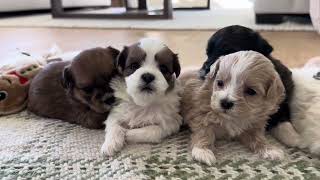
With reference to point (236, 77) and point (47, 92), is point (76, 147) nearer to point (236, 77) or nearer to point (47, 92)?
point (47, 92)

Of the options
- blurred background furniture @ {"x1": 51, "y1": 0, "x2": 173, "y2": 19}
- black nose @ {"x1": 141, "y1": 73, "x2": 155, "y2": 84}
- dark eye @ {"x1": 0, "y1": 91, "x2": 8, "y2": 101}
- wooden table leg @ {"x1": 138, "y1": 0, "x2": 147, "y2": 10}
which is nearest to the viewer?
black nose @ {"x1": 141, "y1": 73, "x2": 155, "y2": 84}

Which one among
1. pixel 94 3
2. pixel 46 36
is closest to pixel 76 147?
pixel 46 36

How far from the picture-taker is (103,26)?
12.1ft

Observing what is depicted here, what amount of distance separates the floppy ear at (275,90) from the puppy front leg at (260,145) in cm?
11

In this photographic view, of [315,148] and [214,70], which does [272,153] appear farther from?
[214,70]

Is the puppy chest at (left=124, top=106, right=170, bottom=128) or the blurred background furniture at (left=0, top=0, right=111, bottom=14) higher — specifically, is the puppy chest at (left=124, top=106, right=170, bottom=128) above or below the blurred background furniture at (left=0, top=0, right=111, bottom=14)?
below

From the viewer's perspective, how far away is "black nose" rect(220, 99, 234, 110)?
1.10m

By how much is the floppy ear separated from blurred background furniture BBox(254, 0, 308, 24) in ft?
7.94

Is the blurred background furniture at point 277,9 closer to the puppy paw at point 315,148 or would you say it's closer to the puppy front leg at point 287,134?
the puppy front leg at point 287,134

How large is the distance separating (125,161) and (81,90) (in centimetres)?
29

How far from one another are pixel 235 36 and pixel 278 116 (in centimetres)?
28

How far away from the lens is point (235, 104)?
1.09 m

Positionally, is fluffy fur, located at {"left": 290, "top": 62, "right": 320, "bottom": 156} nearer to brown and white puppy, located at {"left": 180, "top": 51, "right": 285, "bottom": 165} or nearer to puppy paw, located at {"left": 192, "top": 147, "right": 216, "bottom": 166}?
brown and white puppy, located at {"left": 180, "top": 51, "right": 285, "bottom": 165}

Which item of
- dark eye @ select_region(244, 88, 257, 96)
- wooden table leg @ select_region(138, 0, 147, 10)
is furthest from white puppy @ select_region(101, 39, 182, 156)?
wooden table leg @ select_region(138, 0, 147, 10)
